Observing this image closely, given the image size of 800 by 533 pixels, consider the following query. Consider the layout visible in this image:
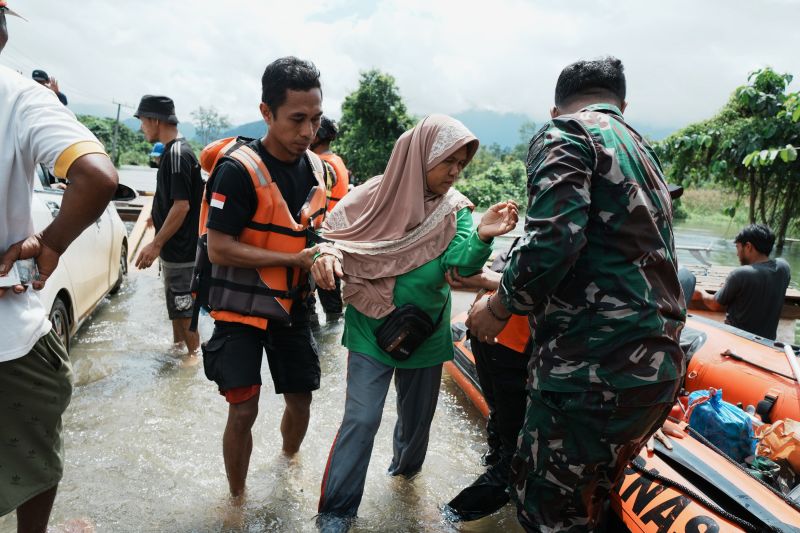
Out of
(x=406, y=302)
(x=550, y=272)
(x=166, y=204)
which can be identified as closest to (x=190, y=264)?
(x=166, y=204)

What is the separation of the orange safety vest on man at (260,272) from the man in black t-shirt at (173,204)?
166 cm

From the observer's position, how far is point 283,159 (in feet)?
8.42

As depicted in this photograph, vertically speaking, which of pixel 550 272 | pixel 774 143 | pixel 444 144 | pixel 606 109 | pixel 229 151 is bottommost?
pixel 550 272

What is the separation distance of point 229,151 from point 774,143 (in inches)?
418

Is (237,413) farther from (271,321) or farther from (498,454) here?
(498,454)

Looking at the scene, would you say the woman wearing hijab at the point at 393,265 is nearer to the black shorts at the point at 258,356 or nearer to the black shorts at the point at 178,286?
the black shorts at the point at 258,356

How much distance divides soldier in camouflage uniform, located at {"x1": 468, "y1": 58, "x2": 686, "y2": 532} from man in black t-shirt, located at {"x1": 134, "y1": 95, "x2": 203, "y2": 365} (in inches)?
117

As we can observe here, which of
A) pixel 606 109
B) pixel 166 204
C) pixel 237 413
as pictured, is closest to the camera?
pixel 606 109

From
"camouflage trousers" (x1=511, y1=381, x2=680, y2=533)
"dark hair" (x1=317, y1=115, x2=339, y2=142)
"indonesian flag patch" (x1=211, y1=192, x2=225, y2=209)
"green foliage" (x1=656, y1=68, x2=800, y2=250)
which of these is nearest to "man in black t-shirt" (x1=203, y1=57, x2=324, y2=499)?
"indonesian flag patch" (x1=211, y1=192, x2=225, y2=209)

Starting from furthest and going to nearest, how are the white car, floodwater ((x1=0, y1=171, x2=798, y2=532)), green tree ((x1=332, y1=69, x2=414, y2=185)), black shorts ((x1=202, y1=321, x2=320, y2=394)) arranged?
green tree ((x1=332, y1=69, x2=414, y2=185))
the white car
floodwater ((x1=0, y1=171, x2=798, y2=532))
black shorts ((x1=202, y1=321, x2=320, y2=394))

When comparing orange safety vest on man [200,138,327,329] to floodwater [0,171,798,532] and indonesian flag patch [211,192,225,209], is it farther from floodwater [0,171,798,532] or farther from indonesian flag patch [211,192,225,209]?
floodwater [0,171,798,532]

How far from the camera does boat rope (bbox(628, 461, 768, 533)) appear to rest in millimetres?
2086

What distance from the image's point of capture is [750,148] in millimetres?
10117

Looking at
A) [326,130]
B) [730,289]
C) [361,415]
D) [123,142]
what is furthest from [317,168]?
[123,142]
